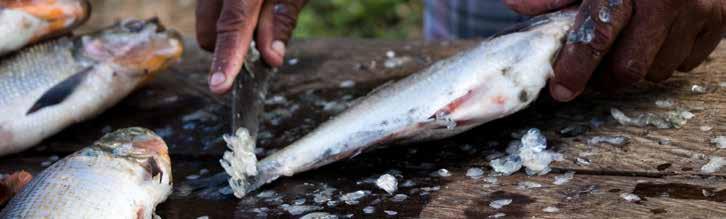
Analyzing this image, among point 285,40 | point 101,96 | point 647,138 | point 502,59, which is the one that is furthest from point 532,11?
point 101,96

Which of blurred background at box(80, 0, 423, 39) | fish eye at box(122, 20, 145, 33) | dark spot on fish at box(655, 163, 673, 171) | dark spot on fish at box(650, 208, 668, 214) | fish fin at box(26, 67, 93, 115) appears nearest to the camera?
dark spot on fish at box(650, 208, 668, 214)

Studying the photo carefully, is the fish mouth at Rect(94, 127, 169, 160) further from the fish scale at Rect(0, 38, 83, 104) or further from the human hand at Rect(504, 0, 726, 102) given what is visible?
the human hand at Rect(504, 0, 726, 102)

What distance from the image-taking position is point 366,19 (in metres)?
6.99

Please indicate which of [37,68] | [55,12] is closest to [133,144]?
[37,68]

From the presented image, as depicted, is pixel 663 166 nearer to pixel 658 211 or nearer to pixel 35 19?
pixel 658 211

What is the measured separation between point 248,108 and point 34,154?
0.68m

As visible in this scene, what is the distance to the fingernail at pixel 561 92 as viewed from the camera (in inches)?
92.4

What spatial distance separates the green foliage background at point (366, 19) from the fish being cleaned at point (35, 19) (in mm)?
3700

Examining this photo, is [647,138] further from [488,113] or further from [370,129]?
[370,129]

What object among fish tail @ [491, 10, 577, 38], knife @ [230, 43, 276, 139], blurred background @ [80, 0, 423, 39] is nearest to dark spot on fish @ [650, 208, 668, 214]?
fish tail @ [491, 10, 577, 38]

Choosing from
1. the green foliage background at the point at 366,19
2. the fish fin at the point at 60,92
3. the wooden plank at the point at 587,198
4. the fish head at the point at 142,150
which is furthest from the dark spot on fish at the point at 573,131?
the green foliage background at the point at 366,19

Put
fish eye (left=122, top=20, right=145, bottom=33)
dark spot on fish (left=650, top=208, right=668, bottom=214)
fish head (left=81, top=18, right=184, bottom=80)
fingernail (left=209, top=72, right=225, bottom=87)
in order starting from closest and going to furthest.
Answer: dark spot on fish (left=650, top=208, right=668, bottom=214) → fingernail (left=209, top=72, right=225, bottom=87) → fish head (left=81, top=18, right=184, bottom=80) → fish eye (left=122, top=20, right=145, bottom=33)

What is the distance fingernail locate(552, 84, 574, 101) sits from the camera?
7.70ft

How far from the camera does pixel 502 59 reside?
90.9 inches
